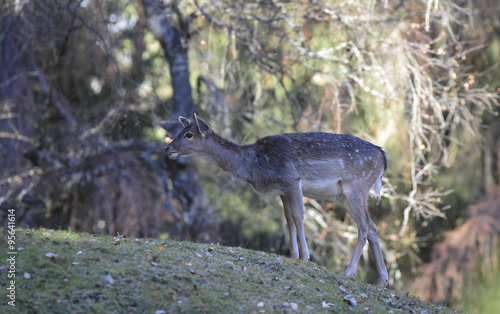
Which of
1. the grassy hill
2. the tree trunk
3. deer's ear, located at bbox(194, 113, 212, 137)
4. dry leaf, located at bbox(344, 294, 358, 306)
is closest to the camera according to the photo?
the grassy hill

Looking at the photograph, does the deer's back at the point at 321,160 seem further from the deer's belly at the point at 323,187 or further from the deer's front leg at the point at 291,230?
the deer's front leg at the point at 291,230

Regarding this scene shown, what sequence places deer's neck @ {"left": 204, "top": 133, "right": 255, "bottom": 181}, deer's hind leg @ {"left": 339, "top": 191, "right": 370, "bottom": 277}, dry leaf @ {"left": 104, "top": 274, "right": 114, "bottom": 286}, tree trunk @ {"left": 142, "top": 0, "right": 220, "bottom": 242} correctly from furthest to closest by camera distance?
tree trunk @ {"left": 142, "top": 0, "right": 220, "bottom": 242} < deer's neck @ {"left": 204, "top": 133, "right": 255, "bottom": 181} < deer's hind leg @ {"left": 339, "top": 191, "right": 370, "bottom": 277} < dry leaf @ {"left": 104, "top": 274, "right": 114, "bottom": 286}

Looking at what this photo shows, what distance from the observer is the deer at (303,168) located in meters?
8.38

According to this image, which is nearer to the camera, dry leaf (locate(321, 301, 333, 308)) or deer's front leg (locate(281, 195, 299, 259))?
dry leaf (locate(321, 301, 333, 308))

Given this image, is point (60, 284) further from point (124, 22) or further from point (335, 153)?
point (124, 22)

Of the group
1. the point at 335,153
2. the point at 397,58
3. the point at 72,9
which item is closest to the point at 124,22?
the point at 72,9

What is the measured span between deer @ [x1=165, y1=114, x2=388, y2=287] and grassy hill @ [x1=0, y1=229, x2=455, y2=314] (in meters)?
0.93

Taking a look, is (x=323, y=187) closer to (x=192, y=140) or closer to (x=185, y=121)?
(x=192, y=140)

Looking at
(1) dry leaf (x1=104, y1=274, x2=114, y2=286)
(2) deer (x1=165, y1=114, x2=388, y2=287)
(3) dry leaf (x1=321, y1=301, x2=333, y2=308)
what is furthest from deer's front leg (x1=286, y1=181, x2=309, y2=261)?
(1) dry leaf (x1=104, y1=274, x2=114, y2=286)

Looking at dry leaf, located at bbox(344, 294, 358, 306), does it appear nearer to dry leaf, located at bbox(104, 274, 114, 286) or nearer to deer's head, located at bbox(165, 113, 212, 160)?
dry leaf, located at bbox(104, 274, 114, 286)

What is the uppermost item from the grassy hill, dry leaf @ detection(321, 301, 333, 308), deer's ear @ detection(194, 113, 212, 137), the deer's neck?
deer's ear @ detection(194, 113, 212, 137)

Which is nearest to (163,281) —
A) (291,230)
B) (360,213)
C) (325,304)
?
(325,304)

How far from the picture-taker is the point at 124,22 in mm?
14039

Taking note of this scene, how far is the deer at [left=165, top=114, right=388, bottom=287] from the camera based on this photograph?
8.38 m
